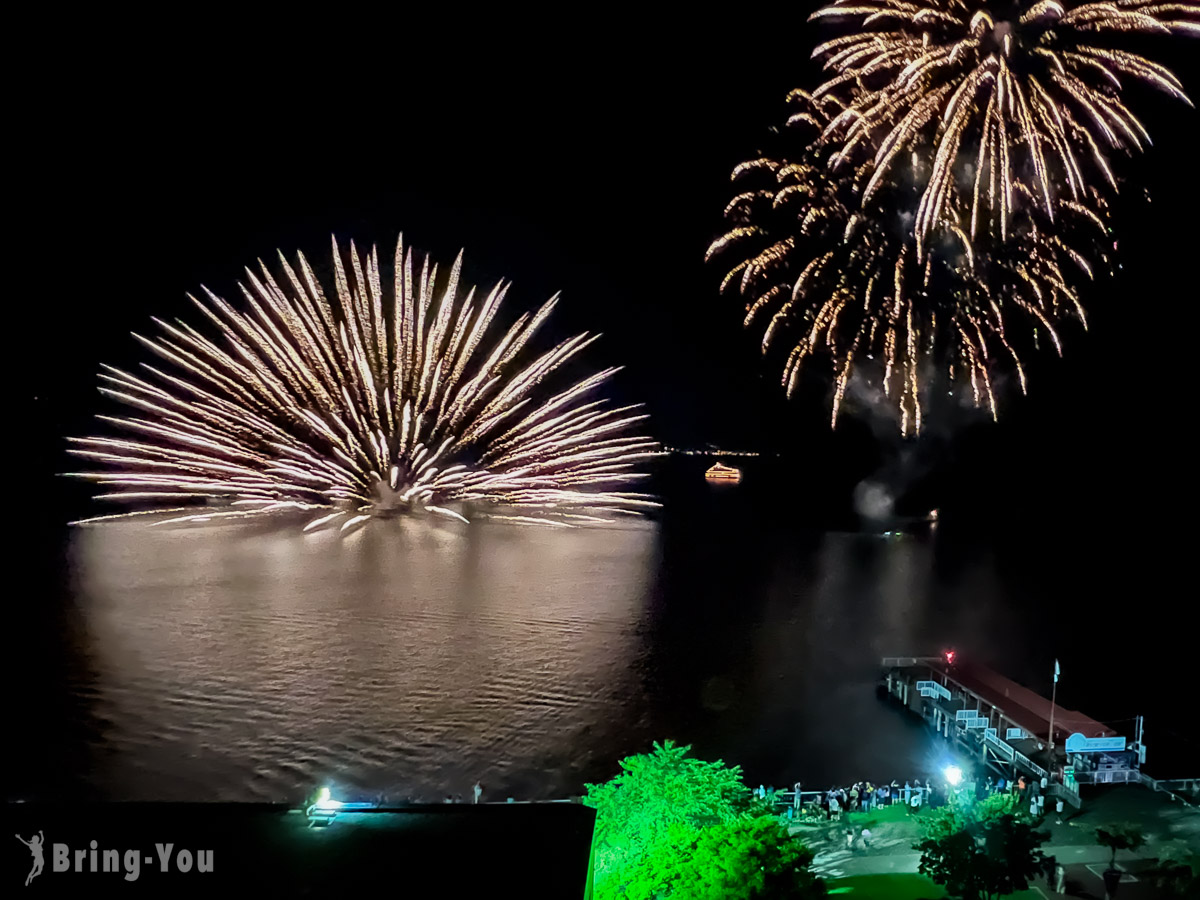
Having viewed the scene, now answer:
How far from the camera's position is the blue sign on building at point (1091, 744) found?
16.8 m

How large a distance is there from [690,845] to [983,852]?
3.77 m

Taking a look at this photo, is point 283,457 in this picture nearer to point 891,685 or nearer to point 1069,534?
point 891,685

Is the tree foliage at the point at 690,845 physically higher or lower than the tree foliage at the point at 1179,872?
higher

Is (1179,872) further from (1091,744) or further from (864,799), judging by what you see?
(1091,744)

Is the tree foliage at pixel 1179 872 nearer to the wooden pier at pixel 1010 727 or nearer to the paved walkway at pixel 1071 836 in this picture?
the paved walkway at pixel 1071 836

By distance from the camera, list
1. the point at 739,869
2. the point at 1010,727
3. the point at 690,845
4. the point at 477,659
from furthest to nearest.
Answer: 1. the point at 477,659
2. the point at 1010,727
3. the point at 690,845
4. the point at 739,869

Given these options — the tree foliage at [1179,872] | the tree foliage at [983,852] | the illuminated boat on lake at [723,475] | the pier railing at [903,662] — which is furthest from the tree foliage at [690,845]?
the illuminated boat on lake at [723,475]

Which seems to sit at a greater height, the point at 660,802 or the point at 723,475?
the point at 723,475

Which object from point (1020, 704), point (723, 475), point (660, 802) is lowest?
point (1020, 704)

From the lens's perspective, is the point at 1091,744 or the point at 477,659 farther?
the point at 477,659

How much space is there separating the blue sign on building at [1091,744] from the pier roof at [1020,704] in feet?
3.84

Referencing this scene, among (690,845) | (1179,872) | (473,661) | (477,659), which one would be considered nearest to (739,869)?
(690,845)

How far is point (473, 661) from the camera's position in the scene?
25.5 m

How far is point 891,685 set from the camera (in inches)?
936
